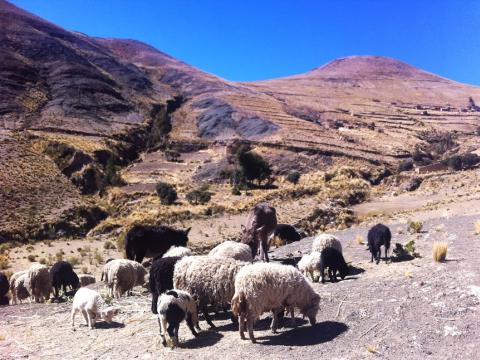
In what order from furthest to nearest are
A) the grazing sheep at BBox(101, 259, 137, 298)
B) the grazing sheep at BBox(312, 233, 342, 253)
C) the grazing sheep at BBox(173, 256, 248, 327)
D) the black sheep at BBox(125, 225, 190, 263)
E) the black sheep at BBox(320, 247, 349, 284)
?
1. the black sheep at BBox(125, 225, 190, 263)
2. the grazing sheep at BBox(312, 233, 342, 253)
3. the grazing sheep at BBox(101, 259, 137, 298)
4. the black sheep at BBox(320, 247, 349, 284)
5. the grazing sheep at BBox(173, 256, 248, 327)

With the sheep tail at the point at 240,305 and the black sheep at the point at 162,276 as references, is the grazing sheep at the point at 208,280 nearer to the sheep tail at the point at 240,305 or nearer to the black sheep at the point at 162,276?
the black sheep at the point at 162,276

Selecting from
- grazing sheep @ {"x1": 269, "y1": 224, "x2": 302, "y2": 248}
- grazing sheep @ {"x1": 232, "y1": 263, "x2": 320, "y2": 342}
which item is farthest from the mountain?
grazing sheep @ {"x1": 232, "y1": 263, "x2": 320, "y2": 342}

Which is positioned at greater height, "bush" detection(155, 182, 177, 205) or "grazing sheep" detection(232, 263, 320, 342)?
"bush" detection(155, 182, 177, 205)

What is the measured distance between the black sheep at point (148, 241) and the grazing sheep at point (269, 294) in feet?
26.7

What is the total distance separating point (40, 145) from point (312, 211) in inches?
1480

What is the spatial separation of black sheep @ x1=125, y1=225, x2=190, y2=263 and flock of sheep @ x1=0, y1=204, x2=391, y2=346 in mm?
1833

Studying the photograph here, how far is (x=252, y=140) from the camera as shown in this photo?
258 ft

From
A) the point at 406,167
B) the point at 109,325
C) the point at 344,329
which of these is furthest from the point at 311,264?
the point at 406,167

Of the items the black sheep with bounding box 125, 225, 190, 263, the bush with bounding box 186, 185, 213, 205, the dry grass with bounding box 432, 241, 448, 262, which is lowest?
the dry grass with bounding box 432, 241, 448, 262

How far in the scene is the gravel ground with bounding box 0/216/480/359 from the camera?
7.62 metres

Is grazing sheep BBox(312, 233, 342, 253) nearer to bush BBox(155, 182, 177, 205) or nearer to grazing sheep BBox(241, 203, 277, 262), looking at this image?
grazing sheep BBox(241, 203, 277, 262)

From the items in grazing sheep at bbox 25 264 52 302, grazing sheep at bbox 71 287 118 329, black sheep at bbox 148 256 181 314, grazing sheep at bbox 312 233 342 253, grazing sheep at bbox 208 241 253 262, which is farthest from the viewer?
grazing sheep at bbox 25 264 52 302

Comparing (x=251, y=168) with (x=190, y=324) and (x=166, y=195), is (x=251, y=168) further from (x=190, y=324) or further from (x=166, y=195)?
(x=190, y=324)

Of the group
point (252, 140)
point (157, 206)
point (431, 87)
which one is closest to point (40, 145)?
point (157, 206)
